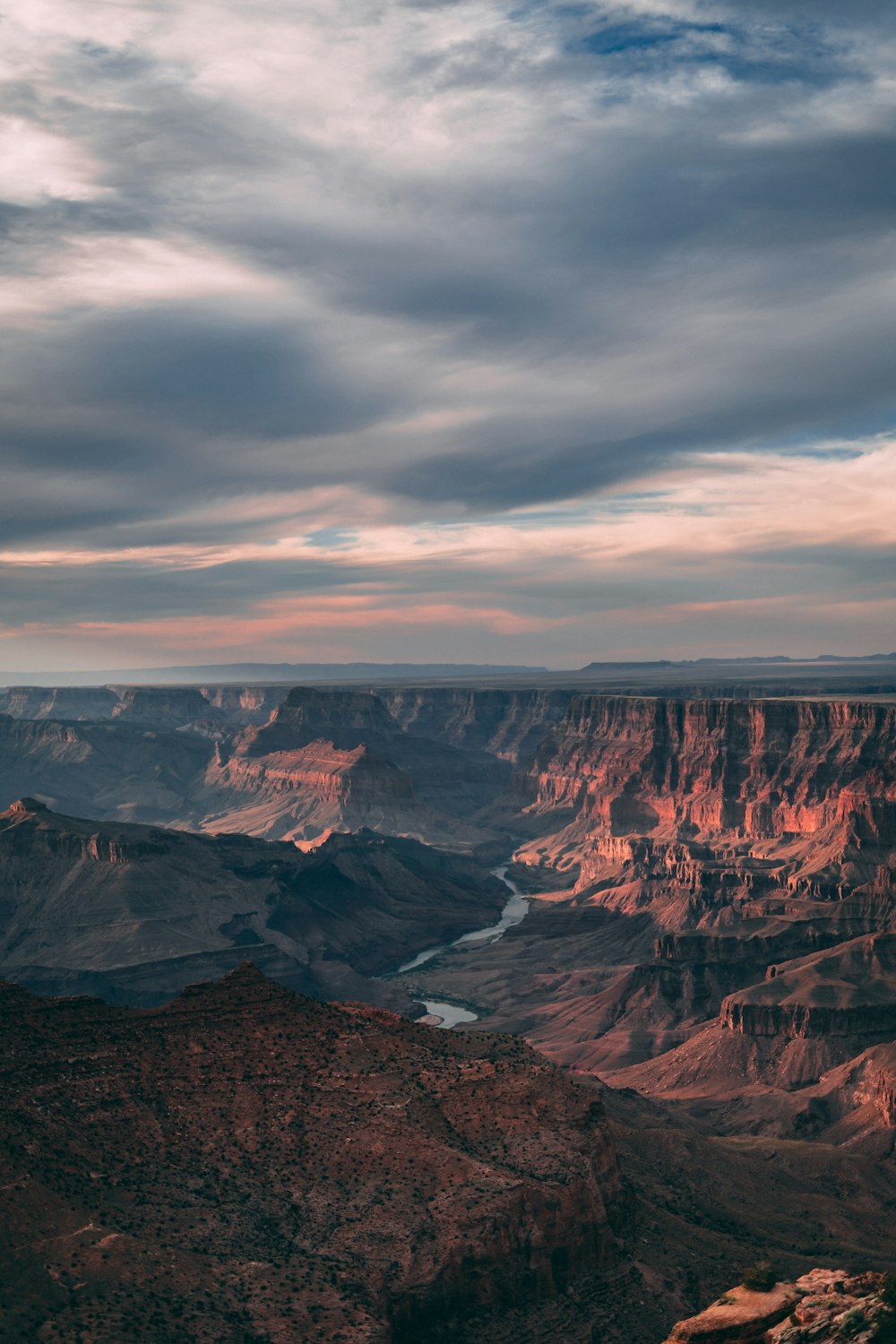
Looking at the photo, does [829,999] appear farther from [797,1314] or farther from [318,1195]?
[797,1314]

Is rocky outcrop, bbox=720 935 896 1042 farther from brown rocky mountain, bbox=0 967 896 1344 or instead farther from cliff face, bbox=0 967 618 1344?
cliff face, bbox=0 967 618 1344

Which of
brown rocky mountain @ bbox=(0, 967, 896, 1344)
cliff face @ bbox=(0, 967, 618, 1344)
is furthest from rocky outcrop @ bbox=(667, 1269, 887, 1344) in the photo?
cliff face @ bbox=(0, 967, 618, 1344)

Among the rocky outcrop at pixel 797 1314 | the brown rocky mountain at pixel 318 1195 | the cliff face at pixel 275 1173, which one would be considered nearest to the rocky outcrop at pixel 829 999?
the brown rocky mountain at pixel 318 1195

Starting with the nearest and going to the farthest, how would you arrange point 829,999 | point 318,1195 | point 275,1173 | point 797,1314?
point 797,1314 < point 318,1195 < point 275,1173 < point 829,999

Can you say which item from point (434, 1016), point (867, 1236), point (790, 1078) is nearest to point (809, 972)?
point (790, 1078)

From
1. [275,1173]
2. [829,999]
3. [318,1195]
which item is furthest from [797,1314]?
[829,999]

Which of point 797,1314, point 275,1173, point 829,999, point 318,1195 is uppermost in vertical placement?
point 797,1314

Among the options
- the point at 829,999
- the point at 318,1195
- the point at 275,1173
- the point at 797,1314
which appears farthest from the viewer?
the point at 829,999

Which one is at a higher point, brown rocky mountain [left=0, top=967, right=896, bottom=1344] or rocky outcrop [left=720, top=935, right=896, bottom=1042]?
brown rocky mountain [left=0, top=967, right=896, bottom=1344]

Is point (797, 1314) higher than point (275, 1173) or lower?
higher
